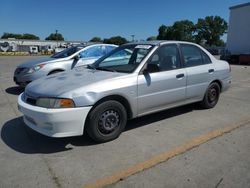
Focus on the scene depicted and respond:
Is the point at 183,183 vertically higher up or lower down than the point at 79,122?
lower down

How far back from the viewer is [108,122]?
3.70 m

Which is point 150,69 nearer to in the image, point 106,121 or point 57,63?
point 106,121

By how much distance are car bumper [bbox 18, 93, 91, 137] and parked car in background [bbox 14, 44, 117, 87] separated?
3.75 meters

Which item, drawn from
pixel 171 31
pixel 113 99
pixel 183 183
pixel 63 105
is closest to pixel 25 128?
pixel 63 105

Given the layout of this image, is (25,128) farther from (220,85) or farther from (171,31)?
(171,31)

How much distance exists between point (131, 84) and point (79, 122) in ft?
3.43

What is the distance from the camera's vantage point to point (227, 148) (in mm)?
3523

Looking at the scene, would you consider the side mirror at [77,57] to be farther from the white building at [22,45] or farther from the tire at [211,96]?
the white building at [22,45]

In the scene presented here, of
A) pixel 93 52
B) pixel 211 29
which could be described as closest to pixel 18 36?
pixel 211 29

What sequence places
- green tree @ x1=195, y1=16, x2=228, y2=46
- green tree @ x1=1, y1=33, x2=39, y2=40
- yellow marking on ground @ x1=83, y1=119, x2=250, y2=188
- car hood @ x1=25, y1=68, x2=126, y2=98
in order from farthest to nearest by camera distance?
1. green tree @ x1=1, y1=33, x2=39, y2=40
2. green tree @ x1=195, y1=16, x2=228, y2=46
3. car hood @ x1=25, y1=68, x2=126, y2=98
4. yellow marking on ground @ x1=83, y1=119, x2=250, y2=188

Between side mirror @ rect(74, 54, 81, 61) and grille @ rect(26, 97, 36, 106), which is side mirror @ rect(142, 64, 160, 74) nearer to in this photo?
grille @ rect(26, 97, 36, 106)

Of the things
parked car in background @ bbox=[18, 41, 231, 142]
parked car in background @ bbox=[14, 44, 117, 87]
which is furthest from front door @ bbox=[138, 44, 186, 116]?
parked car in background @ bbox=[14, 44, 117, 87]

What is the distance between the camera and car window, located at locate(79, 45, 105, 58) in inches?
303

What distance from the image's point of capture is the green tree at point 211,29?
86.8 metres
